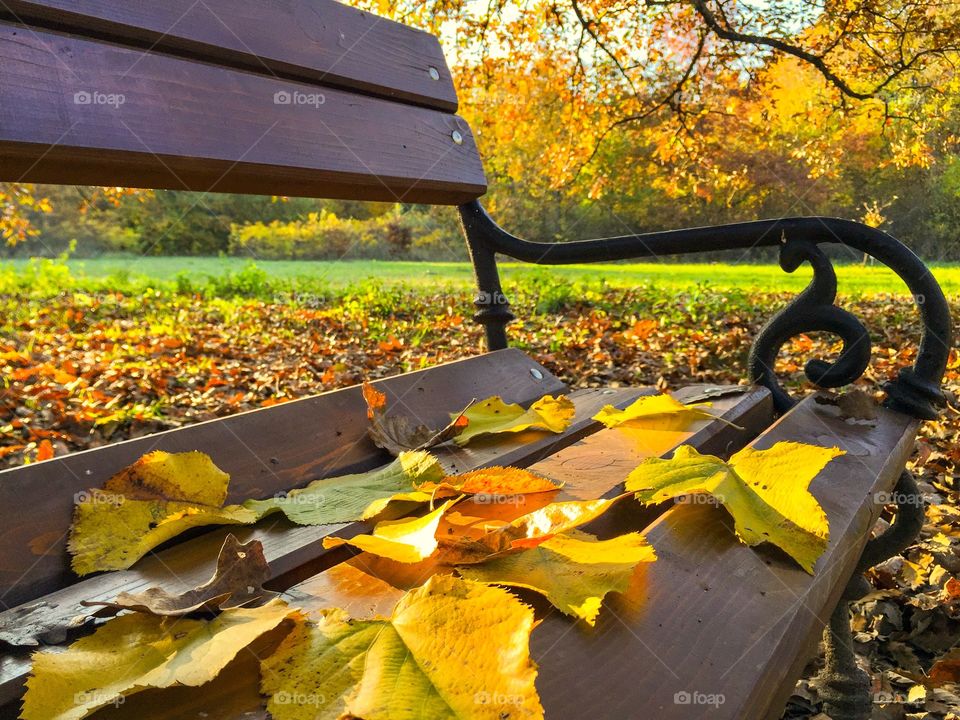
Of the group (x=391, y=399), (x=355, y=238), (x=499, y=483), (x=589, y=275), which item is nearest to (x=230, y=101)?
(x=391, y=399)

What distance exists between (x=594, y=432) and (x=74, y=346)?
5.01 meters

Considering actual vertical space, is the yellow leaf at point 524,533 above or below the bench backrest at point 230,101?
below

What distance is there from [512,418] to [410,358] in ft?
11.3

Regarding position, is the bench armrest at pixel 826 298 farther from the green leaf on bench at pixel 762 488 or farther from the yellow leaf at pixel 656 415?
the green leaf on bench at pixel 762 488

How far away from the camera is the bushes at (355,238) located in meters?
17.0

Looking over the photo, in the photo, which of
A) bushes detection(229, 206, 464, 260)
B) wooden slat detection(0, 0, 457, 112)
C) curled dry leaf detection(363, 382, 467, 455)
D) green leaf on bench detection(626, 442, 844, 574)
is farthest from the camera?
bushes detection(229, 206, 464, 260)

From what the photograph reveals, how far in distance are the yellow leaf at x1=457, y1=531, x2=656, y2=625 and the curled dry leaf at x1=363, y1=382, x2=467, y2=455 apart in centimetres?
49

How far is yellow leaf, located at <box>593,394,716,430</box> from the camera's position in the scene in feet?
3.69

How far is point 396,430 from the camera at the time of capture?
1118mm

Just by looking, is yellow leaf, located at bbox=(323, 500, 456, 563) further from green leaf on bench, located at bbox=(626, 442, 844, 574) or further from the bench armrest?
the bench armrest

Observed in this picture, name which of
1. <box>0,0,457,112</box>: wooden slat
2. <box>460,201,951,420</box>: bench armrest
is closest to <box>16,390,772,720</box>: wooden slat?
<box>460,201,951,420</box>: bench armrest

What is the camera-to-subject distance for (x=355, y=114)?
1303 millimetres

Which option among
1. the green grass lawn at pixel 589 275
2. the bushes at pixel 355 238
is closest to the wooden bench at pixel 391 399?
the green grass lawn at pixel 589 275

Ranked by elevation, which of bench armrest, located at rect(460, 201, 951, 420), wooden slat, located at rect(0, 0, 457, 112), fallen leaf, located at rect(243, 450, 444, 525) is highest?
wooden slat, located at rect(0, 0, 457, 112)
